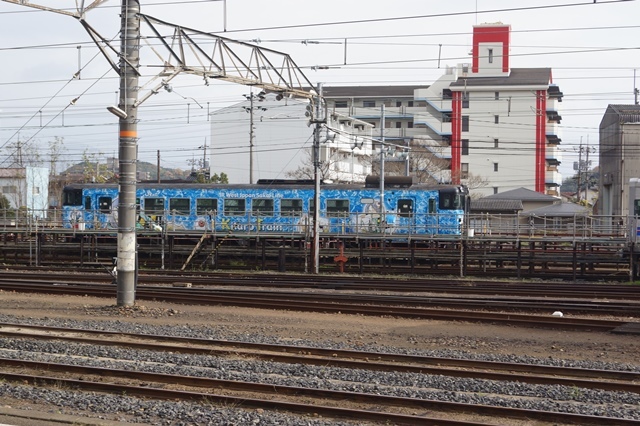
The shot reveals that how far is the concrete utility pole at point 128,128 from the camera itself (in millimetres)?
19562

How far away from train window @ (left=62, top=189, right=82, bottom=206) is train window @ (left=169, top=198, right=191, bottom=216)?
16.7ft

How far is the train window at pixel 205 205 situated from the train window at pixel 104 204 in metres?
4.74

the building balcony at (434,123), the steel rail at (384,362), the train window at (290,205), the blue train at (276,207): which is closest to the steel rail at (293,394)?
the steel rail at (384,362)

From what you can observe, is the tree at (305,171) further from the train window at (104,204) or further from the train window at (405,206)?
the train window at (405,206)

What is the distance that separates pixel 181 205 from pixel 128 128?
2068cm

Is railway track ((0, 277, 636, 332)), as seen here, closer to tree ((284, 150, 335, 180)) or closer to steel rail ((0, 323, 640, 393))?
steel rail ((0, 323, 640, 393))

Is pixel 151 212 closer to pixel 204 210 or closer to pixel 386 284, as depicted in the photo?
pixel 204 210

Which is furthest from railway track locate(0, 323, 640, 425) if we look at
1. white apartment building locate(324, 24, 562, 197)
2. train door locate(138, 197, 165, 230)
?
white apartment building locate(324, 24, 562, 197)

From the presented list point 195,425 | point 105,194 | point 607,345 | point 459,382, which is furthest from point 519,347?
point 105,194

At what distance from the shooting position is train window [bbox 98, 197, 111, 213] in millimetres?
40688

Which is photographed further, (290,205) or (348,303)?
(290,205)

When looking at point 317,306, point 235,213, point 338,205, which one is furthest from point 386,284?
point 235,213

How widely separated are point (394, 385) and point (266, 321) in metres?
7.40

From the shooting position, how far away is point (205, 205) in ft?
131
